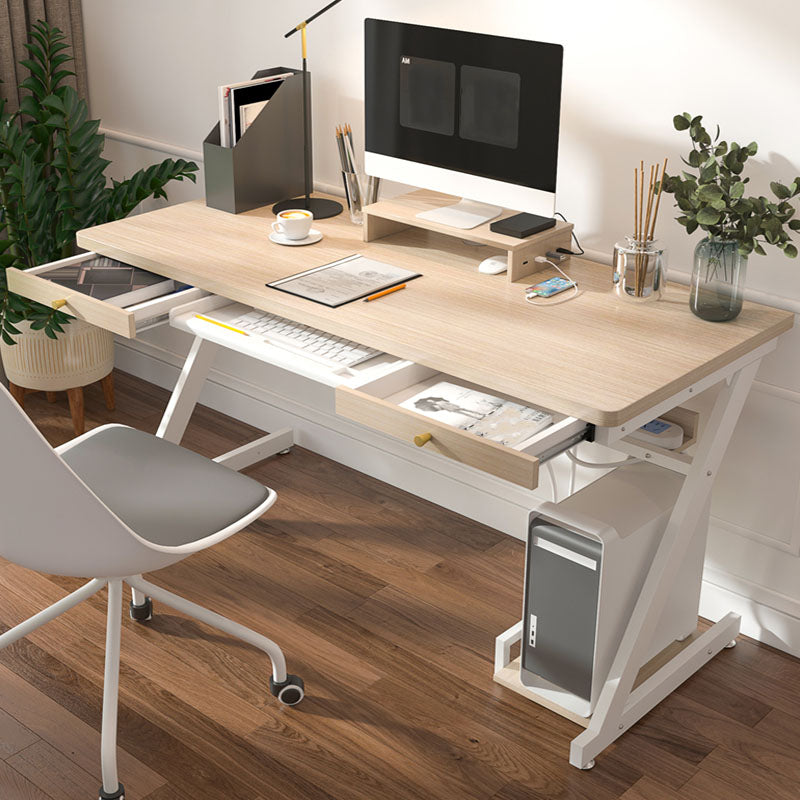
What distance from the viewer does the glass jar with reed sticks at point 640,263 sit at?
2158mm

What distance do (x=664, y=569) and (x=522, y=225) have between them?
738 mm

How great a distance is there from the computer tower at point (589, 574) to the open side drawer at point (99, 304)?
2.76 feet

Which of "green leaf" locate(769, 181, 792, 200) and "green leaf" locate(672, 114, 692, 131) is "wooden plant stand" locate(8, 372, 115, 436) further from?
"green leaf" locate(769, 181, 792, 200)

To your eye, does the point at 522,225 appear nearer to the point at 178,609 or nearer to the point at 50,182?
the point at 178,609

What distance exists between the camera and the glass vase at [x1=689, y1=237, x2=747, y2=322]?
208 centimetres

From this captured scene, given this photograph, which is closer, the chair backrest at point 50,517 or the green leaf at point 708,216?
the chair backrest at point 50,517

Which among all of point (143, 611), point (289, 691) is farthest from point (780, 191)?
point (143, 611)

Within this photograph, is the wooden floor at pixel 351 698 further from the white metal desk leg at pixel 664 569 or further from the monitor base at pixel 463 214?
the monitor base at pixel 463 214

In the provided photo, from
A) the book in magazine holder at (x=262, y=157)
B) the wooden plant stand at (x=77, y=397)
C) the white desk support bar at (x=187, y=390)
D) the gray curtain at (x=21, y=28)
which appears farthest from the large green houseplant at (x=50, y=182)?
the white desk support bar at (x=187, y=390)

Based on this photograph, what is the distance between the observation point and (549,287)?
2229mm

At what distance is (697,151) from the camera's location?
2164mm

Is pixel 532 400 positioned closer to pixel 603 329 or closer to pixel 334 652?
pixel 603 329

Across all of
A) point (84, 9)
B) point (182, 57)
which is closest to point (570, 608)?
point (182, 57)

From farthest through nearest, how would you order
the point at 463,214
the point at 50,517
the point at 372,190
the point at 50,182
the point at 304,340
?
the point at 50,182 < the point at 372,190 < the point at 463,214 < the point at 304,340 < the point at 50,517
